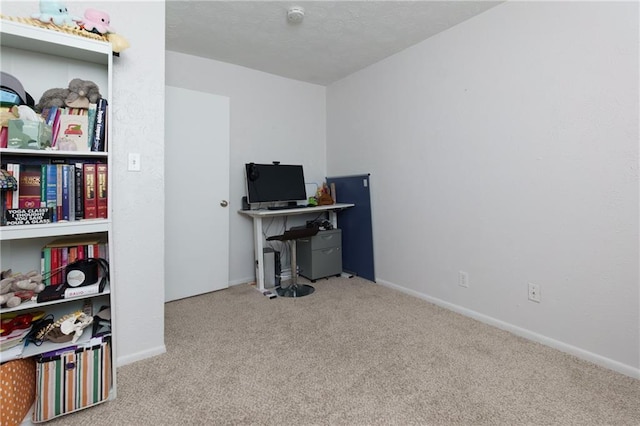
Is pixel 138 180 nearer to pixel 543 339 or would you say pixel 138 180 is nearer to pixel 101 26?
pixel 101 26

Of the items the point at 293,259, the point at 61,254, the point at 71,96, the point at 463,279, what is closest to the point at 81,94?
the point at 71,96

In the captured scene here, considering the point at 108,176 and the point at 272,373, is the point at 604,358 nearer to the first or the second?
the point at 272,373

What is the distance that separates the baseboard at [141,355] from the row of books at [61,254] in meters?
0.59

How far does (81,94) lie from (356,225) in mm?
2704

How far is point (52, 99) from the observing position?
1521 millimetres

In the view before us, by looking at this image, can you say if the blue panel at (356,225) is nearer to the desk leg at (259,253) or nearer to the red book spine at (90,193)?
the desk leg at (259,253)

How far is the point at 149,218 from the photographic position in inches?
72.3

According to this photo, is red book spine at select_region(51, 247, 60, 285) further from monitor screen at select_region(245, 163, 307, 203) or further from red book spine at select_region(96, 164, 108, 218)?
monitor screen at select_region(245, 163, 307, 203)

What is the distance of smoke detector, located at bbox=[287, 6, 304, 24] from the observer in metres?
2.23

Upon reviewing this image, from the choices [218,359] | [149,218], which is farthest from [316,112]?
[218,359]

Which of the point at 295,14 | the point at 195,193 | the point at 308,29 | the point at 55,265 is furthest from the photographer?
the point at 195,193

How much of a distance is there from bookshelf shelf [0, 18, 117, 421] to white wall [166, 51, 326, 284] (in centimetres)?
137

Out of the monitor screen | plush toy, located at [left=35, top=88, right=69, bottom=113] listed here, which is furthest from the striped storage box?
the monitor screen

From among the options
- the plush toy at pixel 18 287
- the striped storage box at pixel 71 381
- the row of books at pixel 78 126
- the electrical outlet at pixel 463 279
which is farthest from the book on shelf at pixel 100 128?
the electrical outlet at pixel 463 279
